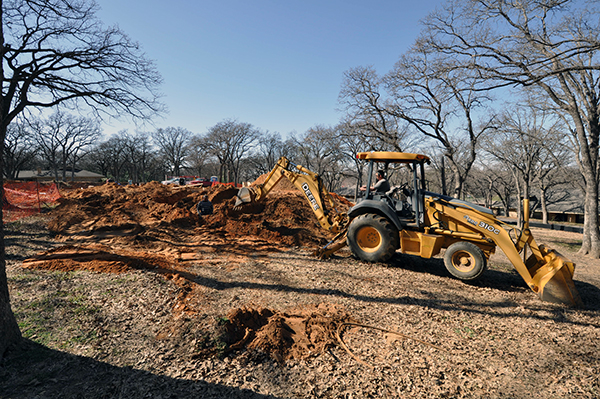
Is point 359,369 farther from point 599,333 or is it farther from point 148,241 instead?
point 148,241

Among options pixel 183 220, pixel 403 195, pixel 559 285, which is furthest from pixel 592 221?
pixel 183 220

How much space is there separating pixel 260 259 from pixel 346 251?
2753 millimetres

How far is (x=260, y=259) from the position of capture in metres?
8.48

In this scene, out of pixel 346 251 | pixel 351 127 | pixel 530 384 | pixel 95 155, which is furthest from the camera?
pixel 95 155

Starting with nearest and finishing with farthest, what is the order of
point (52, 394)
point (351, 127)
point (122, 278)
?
point (52, 394)
point (122, 278)
point (351, 127)

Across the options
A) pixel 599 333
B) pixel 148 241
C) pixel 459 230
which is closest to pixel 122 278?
pixel 148 241

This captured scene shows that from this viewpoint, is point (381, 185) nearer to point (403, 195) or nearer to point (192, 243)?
point (403, 195)

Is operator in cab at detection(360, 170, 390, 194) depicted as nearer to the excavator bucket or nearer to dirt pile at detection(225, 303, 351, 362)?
dirt pile at detection(225, 303, 351, 362)

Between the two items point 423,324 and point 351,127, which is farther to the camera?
point 351,127

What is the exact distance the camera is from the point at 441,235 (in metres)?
7.12

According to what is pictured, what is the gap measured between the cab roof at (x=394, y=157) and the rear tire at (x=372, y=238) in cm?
144

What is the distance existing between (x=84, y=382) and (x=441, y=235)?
22.7ft

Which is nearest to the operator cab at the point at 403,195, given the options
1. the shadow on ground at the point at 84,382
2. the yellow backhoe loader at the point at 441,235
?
the yellow backhoe loader at the point at 441,235

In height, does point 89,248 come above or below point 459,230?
below
